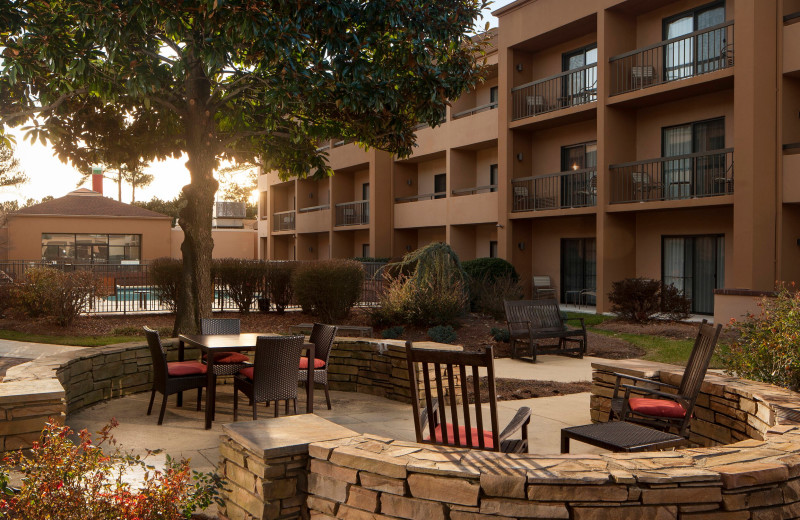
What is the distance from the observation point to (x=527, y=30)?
2136 cm

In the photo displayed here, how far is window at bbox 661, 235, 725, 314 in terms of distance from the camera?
17.5 metres

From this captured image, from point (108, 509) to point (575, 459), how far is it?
7.43ft

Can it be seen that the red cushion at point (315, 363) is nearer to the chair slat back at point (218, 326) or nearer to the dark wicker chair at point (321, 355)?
the dark wicker chair at point (321, 355)

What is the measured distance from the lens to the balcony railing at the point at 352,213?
2959 cm

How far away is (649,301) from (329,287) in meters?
7.58

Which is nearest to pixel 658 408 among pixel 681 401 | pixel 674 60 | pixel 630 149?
pixel 681 401

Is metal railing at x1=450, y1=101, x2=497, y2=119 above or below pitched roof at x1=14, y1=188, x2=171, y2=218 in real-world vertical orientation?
above

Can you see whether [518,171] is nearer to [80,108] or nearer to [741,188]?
[741,188]

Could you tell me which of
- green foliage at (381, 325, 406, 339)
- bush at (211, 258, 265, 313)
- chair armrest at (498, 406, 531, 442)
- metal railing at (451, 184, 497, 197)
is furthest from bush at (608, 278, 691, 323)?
chair armrest at (498, 406, 531, 442)

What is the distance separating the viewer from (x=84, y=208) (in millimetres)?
36375

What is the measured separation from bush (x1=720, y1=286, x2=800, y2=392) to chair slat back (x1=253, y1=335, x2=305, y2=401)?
407 centimetres

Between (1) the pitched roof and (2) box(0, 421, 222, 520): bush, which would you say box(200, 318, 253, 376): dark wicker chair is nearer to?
(2) box(0, 421, 222, 520): bush

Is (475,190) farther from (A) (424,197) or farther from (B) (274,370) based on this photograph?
(B) (274,370)

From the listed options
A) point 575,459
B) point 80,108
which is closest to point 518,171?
point 80,108
